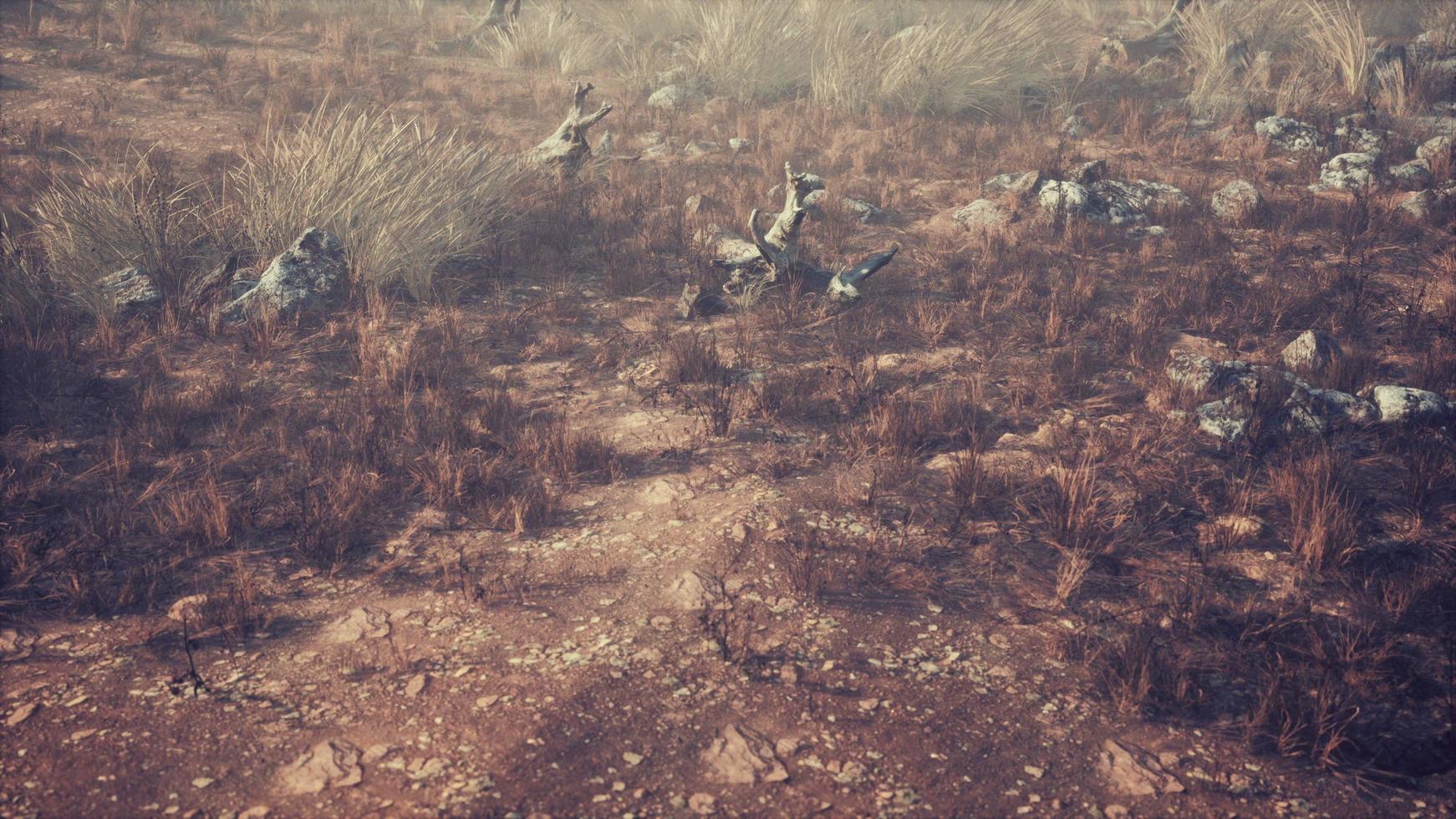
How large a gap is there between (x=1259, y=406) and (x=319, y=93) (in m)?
9.83

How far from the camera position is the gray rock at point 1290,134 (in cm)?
929

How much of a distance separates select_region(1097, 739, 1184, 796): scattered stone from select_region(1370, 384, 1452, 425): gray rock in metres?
3.02

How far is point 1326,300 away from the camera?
625cm

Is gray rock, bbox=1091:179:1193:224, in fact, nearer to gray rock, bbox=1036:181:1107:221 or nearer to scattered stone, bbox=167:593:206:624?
gray rock, bbox=1036:181:1107:221

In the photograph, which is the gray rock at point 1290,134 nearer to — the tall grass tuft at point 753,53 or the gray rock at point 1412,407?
the tall grass tuft at point 753,53

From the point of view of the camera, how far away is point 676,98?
1130 centimetres

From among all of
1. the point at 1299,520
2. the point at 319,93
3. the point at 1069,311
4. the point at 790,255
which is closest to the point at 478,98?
the point at 319,93

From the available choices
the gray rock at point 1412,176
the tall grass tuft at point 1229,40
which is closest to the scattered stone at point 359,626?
the gray rock at point 1412,176

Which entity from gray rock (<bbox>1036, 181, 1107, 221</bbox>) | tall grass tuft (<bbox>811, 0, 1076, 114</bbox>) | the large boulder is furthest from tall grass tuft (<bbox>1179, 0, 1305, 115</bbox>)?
the large boulder

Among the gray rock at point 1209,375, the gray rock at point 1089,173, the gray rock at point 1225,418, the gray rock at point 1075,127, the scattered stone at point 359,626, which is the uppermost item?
the gray rock at point 1075,127

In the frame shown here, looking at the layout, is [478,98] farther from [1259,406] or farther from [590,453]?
[1259,406]

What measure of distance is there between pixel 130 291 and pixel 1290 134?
419 inches

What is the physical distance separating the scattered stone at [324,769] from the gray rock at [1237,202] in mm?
7842

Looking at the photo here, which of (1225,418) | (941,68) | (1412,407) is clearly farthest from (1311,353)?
(941,68)
